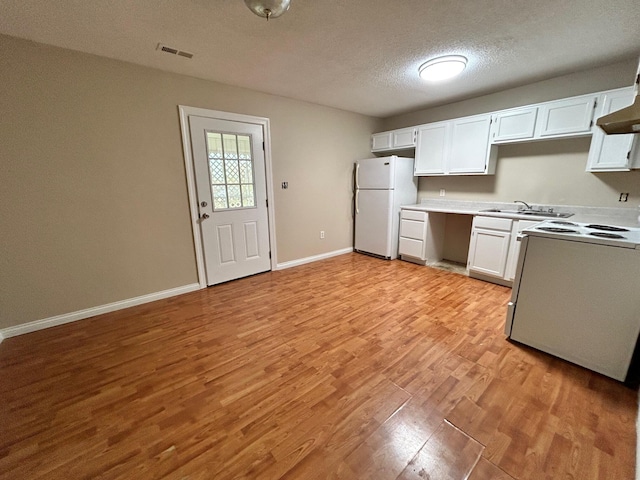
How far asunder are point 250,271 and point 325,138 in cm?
237

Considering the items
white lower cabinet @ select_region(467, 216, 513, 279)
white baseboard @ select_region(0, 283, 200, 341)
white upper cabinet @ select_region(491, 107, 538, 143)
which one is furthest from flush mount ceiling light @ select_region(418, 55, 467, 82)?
white baseboard @ select_region(0, 283, 200, 341)

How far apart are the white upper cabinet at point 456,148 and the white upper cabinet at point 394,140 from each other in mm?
152

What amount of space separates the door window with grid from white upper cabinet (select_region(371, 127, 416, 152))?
243 cm

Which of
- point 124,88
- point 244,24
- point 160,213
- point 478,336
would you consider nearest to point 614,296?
point 478,336

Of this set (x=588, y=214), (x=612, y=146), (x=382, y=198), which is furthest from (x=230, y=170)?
(x=588, y=214)

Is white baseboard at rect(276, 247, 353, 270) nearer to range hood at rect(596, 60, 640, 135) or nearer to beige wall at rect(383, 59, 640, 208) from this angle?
beige wall at rect(383, 59, 640, 208)

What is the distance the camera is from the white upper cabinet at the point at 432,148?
3.71 metres

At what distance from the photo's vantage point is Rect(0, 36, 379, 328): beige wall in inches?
83.7

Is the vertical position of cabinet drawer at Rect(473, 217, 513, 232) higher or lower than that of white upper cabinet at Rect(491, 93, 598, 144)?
lower

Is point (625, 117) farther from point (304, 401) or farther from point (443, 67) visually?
point (304, 401)

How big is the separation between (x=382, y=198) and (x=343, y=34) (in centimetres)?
246

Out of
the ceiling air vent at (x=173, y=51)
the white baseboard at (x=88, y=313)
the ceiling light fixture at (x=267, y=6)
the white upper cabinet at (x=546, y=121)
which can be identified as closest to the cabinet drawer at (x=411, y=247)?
the white upper cabinet at (x=546, y=121)

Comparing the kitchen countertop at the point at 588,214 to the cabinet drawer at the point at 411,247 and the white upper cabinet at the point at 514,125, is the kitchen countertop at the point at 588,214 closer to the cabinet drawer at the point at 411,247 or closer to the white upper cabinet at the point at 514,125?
the cabinet drawer at the point at 411,247

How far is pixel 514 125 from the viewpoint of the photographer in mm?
3074
